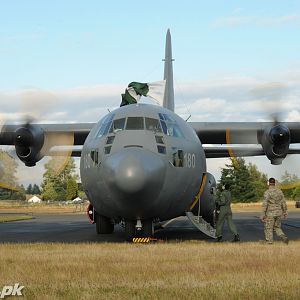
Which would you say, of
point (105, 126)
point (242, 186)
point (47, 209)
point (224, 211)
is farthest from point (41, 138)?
point (242, 186)

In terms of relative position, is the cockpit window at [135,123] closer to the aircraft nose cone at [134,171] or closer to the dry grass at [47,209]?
the aircraft nose cone at [134,171]

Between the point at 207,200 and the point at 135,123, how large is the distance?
4.66 metres

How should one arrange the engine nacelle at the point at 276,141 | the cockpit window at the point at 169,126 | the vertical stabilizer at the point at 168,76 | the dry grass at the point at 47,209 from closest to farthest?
1. the cockpit window at the point at 169,126
2. the engine nacelle at the point at 276,141
3. the vertical stabilizer at the point at 168,76
4. the dry grass at the point at 47,209

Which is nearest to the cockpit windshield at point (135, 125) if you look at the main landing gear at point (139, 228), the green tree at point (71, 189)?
the main landing gear at point (139, 228)

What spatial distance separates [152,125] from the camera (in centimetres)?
1339

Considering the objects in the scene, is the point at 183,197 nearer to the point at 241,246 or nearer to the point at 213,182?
the point at 241,246

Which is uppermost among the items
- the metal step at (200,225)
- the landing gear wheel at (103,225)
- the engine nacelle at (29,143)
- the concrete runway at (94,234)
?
the engine nacelle at (29,143)

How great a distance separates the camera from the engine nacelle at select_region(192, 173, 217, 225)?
16.4 metres

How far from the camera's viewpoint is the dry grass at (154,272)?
695 cm

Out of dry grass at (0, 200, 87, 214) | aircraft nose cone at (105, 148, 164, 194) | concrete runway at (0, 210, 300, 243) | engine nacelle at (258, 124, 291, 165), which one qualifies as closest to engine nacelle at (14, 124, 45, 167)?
concrete runway at (0, 210, 300, 243)

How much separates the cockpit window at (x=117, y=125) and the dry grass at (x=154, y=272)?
9.16ft

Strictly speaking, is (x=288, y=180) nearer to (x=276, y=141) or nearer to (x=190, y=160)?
(x=276, y=141)

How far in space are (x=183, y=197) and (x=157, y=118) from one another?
1997 millimetres

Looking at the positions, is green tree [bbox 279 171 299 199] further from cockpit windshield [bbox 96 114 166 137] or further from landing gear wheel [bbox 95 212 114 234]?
cockpit windshield [bbox 96 114 166 137]
